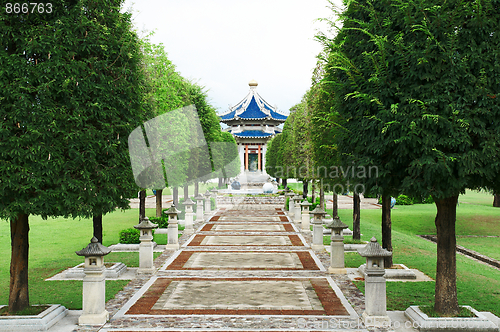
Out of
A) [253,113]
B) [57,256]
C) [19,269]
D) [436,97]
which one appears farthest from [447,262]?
[253,113]

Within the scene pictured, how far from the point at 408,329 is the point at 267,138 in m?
56.8

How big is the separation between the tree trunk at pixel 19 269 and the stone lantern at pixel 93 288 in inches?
51.1

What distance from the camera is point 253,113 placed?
213 ft

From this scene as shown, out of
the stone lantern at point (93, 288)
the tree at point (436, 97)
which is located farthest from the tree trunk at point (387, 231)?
the stone lantern at point (93, 288)

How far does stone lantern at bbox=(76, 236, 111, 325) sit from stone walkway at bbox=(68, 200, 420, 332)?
0.18 metres

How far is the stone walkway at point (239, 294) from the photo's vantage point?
25.3 feet

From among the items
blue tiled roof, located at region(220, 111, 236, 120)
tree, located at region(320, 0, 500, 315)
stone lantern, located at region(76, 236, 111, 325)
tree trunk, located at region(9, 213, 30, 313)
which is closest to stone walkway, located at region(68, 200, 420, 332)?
stone lantern, located at region(76, 236, 111, 325)

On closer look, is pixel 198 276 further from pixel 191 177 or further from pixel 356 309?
pixel 191 177

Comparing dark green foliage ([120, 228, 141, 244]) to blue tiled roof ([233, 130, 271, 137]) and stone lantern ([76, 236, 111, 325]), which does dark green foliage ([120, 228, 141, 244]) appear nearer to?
stone lantern ([76, 236, 111, 325])

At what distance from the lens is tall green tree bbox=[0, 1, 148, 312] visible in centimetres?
690

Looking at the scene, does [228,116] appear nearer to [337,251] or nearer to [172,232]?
[172,232]

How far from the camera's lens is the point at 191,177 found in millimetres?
24516

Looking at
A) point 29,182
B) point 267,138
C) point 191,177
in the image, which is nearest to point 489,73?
point 29,182

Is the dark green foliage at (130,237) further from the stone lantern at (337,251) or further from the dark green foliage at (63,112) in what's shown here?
the stone lantern at (337,251)
